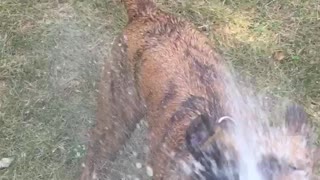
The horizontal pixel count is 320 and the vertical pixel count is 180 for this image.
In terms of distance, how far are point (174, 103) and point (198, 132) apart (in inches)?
10.9

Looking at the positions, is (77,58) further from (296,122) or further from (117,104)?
(296,122)

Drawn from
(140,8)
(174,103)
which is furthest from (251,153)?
(140,8)

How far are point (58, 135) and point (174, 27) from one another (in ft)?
5.19

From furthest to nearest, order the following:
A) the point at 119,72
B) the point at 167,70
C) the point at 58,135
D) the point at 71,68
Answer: the point at 71,68 → the point at 58,135 → the point at 119,72 → the point at 167,70

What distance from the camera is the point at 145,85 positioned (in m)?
3.60

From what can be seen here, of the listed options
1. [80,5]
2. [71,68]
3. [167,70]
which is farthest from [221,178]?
[80,5]

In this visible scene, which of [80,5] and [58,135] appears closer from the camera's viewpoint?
[58,135]

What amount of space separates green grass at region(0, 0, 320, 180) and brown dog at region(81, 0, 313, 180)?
0.89 m

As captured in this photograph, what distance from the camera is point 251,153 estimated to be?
3.18 meters

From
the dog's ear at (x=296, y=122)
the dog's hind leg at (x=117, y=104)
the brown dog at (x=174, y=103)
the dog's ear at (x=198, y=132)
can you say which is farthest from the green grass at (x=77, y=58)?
the dog's ear at (x=296, y=122)

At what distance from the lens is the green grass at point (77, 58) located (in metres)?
4.81

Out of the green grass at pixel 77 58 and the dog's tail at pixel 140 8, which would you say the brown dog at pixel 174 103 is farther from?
the green grass at pixel 77 58

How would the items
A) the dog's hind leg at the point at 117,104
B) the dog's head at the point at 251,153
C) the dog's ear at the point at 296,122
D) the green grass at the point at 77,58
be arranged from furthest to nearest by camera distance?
the green grass at the point at 77,58 → the dog's hind leg at the point at 117,104 → the dog's ear at the point at 296,122 → the dog's head at the point at 251,153

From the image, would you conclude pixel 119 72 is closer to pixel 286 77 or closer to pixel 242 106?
pixel 242 106
